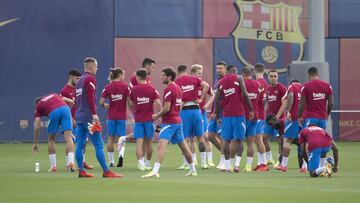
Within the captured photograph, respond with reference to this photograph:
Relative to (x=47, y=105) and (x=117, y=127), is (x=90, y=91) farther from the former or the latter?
(x=117, y=127)

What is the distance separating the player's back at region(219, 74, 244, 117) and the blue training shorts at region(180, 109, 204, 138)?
108 cm

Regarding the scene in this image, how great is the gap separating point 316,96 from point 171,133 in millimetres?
3588

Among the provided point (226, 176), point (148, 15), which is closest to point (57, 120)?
point (226, 176)

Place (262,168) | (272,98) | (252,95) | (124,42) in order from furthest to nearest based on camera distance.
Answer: (124,42), (272,98), (252,95), (262,168)

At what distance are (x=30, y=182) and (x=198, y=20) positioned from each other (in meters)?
19.3

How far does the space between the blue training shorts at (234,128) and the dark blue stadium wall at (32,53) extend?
14.5 metres

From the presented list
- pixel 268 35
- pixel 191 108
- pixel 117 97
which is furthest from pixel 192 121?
pixel 268 35

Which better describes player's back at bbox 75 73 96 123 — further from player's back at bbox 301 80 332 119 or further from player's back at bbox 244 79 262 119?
player's back at bbox 301 80 332 119

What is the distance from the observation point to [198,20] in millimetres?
38375

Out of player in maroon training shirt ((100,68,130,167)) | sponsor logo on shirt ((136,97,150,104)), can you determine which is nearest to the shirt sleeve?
sponsor logo on shirt ((136,97,150,104))

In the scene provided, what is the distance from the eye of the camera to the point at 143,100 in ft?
77.6

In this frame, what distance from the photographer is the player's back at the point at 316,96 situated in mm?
22859

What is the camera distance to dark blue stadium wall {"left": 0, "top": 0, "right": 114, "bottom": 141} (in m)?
37.2

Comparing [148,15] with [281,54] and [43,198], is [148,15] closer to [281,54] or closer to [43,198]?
[281,54]
